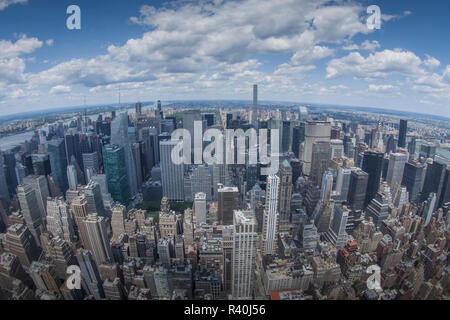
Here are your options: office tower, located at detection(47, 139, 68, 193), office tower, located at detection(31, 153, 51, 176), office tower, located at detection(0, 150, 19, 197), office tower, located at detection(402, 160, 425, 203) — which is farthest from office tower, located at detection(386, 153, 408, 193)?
office tower, located at detection(31, 153, 51, 176)

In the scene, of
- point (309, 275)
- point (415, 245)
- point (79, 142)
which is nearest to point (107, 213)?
point (79, 142)

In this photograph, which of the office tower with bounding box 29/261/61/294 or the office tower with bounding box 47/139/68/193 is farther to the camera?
the office tower with bounding box 47/139/68/193

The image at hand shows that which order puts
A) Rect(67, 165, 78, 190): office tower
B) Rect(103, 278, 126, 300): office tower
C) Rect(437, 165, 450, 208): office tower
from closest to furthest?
Rect(103, 278, 126, 300): office tower
Rect(437, 165, 450, 208): office tower
Rect(67, 165, 78, 190): office tower

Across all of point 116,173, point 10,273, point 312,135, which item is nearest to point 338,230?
point 312,135

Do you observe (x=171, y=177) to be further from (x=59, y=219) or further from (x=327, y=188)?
(x=327, y=188)

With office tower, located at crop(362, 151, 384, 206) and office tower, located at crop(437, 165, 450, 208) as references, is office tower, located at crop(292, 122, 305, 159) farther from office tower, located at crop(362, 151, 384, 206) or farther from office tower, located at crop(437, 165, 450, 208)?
office tower, located at crop(437, 165, 450, 208)

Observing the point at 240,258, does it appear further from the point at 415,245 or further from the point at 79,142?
the point at 79,142

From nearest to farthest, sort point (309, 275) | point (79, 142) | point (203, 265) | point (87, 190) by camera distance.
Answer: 1. point (309, 275)
2. point (203, 265)
3. point (87, 190)
4. point (79, 142)
